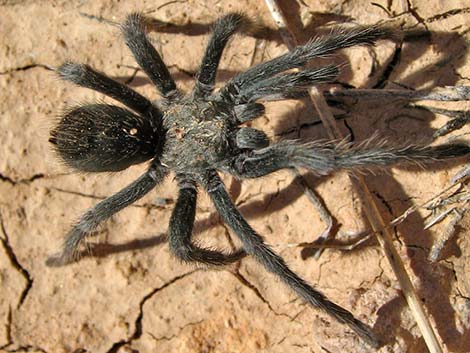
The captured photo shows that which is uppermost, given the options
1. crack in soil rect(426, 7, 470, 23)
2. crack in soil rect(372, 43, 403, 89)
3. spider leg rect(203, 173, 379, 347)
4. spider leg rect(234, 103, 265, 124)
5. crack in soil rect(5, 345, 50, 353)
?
crack in soil rect(426, 7, 470, 23)

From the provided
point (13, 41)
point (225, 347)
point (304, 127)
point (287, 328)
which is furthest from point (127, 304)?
point (13, 41)

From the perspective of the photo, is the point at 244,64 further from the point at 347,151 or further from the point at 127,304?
the point at 127,304

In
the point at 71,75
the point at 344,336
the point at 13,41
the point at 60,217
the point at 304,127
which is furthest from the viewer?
the point at 13,41

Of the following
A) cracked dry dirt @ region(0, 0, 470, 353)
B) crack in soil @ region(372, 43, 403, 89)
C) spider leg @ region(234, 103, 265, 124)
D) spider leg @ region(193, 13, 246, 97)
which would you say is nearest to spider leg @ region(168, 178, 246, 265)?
cracked dry dirt @ region(0, 0, 470, 353)

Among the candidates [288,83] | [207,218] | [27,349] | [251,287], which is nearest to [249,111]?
[288,83]

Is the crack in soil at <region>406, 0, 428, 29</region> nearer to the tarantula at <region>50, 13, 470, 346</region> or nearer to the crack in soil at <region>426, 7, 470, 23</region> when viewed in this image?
the crack in soil at <region>426, 7, 470, 23</region>

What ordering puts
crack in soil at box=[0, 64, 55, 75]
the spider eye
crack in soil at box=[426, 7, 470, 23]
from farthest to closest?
crack in soil at box=[0, 64, 55, 75], crack in soil at box=[426, 7, 470, 23], the spider eye

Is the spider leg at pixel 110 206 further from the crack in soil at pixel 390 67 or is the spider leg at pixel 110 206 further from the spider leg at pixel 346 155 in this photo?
the crack in soil at pixel 390 67
